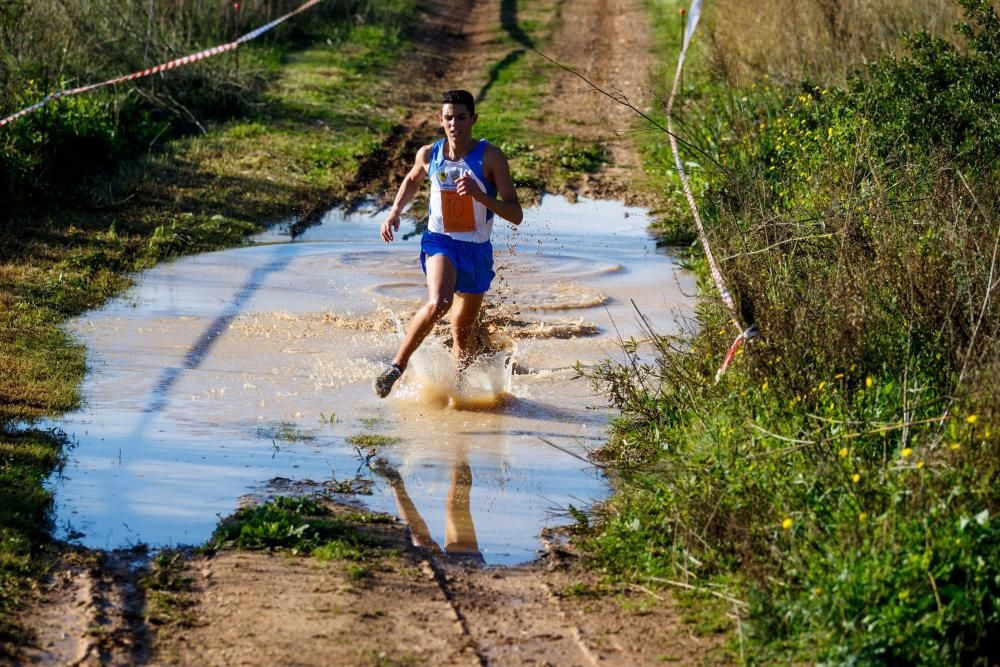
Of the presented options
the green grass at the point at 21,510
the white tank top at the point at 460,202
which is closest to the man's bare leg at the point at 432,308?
the white tank top at the point at 460,202

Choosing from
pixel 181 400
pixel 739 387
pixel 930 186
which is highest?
pixel 930 186

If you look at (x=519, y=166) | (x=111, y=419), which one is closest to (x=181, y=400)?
(x=111, y=419)

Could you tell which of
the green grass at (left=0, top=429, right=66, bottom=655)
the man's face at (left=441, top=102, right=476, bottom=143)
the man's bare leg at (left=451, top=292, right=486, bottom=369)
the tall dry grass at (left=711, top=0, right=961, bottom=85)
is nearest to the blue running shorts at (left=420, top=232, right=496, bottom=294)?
the man's bare leg at (left=451, top=292, right=486, bottom=369)

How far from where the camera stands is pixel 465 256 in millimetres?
8258

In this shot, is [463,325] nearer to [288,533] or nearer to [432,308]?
[432,308]

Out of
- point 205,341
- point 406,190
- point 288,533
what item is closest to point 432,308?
point 406,190

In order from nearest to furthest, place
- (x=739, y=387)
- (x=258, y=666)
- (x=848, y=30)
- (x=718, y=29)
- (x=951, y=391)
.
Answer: (x=258, y=666) → (x=951, y=391) → (x=739, y=387) → (x=848, y=30) → (x=718, y=29)

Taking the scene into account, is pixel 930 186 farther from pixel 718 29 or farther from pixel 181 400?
pixel 718 29

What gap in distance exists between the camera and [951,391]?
19.3ft

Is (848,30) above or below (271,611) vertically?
above

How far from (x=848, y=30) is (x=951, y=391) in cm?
894

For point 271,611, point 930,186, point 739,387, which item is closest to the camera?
point 271,611

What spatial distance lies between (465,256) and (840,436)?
3.42 metres

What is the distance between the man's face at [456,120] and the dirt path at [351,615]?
9.05 ft
